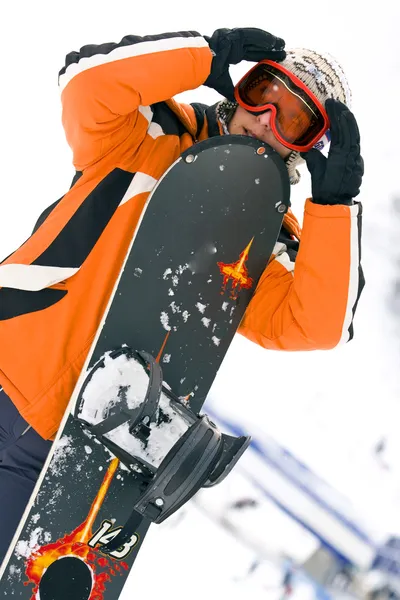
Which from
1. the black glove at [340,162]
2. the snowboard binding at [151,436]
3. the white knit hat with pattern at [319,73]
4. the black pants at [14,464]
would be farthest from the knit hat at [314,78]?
the black pants at [14,464]

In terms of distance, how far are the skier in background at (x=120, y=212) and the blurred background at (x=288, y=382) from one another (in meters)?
0.97

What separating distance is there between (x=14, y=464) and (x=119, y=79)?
2.80ft

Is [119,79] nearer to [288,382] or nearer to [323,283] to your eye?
[323,283]

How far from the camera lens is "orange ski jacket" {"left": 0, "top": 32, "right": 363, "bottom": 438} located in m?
1.22

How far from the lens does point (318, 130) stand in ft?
4.55

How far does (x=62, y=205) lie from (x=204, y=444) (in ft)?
1.99

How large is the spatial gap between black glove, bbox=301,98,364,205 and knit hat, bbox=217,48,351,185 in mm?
106

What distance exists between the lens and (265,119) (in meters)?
1.40

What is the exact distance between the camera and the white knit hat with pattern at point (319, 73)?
139 centimetres

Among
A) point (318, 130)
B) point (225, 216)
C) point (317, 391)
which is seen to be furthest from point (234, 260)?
point (317, 391)

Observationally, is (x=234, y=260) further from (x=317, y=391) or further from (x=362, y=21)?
(x=362, y=21)

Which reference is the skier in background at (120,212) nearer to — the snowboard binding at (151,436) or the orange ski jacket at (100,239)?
the orange ski jacket at (100,239)

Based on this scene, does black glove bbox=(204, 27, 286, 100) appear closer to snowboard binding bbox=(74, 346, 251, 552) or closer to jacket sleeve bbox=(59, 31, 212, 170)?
jacket sleeve bbox=(59, 31, 212, 170)

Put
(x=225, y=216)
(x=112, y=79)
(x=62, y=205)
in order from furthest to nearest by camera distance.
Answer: (x=225, y=216)
(x=62, y=205)
(x=112, y=79)
